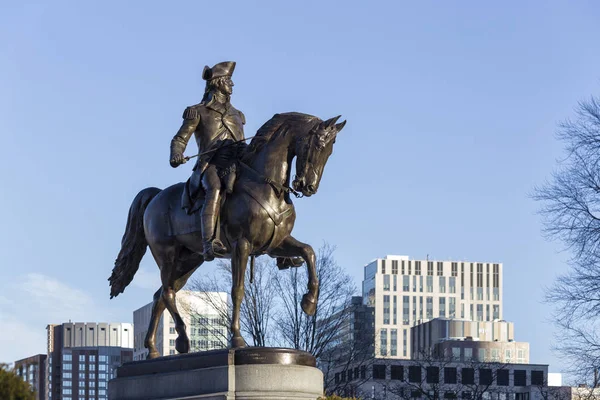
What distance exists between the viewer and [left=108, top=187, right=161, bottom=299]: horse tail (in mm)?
22125

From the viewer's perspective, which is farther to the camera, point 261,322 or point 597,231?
point 261,322

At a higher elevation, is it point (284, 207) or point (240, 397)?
point (284, 207)

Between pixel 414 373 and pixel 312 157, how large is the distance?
92.9 metres

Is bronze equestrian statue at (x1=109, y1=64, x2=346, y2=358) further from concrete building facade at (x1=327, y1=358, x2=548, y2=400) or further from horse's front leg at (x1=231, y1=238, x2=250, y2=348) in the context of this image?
concrete building facade at (x1=327, y1=358, x2=548, y2=400)

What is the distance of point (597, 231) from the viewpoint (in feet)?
122

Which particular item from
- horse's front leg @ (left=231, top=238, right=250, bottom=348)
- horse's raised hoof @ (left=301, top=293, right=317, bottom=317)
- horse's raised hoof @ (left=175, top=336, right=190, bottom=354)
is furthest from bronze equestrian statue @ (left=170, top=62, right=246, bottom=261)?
horse's raised hoof @ (left=175, top=336, right=190, bottom=354)

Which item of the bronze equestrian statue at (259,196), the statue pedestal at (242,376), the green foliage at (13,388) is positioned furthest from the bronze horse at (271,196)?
the green foliage at (13,388)

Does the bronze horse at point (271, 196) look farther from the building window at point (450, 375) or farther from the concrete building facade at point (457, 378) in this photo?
the building window at point (450, 375)

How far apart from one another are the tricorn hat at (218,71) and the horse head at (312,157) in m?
2.66

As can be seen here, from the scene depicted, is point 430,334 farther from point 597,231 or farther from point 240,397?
point 240,397

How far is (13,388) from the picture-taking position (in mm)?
19656

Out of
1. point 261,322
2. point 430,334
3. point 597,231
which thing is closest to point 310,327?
point 261,322

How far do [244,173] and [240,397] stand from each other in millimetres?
3351

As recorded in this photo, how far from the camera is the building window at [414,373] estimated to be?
350ft
